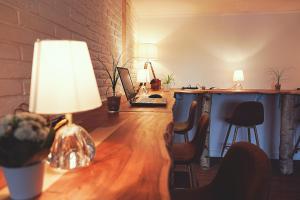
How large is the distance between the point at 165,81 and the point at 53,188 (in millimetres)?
4255

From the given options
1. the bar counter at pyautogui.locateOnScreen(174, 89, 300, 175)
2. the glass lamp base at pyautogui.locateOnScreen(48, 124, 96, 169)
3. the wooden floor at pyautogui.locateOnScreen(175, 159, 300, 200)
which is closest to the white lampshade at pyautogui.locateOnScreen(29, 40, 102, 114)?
the glass lamp base at pyautogui.locateOnScreen(48, 124, 96, 169)

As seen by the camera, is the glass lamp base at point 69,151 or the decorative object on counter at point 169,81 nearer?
the glass lamp base at point 69,151

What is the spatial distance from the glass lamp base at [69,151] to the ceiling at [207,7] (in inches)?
141

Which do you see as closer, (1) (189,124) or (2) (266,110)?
(1) (189,124)

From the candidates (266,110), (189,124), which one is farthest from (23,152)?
(266,110)

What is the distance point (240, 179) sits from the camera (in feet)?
3.05

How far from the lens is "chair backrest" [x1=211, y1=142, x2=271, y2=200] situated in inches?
29.4

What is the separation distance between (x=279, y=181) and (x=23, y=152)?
3.01 meters

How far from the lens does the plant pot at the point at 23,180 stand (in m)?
0.56

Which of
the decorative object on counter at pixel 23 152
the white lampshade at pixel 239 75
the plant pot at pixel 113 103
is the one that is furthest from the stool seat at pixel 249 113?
the decorative object on counter at pixel 23 152

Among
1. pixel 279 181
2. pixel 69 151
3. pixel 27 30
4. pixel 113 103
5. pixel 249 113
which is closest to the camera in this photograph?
pixel 69 151

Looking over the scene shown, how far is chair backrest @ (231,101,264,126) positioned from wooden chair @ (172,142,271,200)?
6.15 ft

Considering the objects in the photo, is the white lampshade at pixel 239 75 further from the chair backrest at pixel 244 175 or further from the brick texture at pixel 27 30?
the chair backrest at pixel 244 175

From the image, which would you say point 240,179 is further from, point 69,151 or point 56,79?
point 56,79
